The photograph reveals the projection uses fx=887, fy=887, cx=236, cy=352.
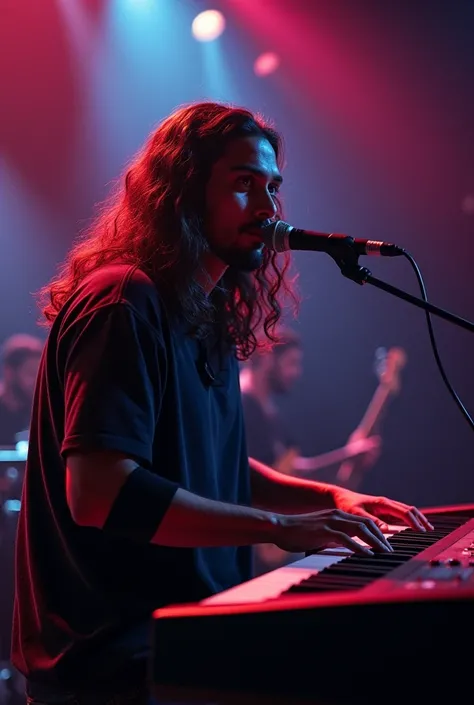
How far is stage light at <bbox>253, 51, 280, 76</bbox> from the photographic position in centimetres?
655

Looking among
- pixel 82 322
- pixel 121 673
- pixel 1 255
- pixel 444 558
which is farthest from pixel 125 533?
pixel 1 255

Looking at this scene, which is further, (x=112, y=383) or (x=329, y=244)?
(x=329, y=244)

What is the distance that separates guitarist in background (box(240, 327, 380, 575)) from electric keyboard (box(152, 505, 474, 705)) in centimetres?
455

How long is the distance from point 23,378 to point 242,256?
389 cm

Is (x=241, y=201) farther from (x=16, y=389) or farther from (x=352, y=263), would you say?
(x=16, y=389)

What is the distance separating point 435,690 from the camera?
109 centimetres

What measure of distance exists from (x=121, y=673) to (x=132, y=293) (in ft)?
2.38

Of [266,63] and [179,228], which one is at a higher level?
[266,63]

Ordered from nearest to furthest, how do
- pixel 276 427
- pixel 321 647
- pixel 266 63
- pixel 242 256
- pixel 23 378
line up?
pixel 321 647 → pixel 242 256 → pixel 23 378 → pixel 276 427 → pixel 266 63

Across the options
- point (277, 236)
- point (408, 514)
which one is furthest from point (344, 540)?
point (277, 236)

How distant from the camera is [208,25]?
6.46 m

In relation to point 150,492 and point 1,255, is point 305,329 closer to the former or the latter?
point 1,255

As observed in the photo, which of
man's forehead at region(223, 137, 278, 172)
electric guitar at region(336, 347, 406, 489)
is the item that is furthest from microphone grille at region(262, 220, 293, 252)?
electric guitar at region(336, 347, 406, 489)

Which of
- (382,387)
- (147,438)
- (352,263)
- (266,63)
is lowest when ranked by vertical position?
(382,387)
